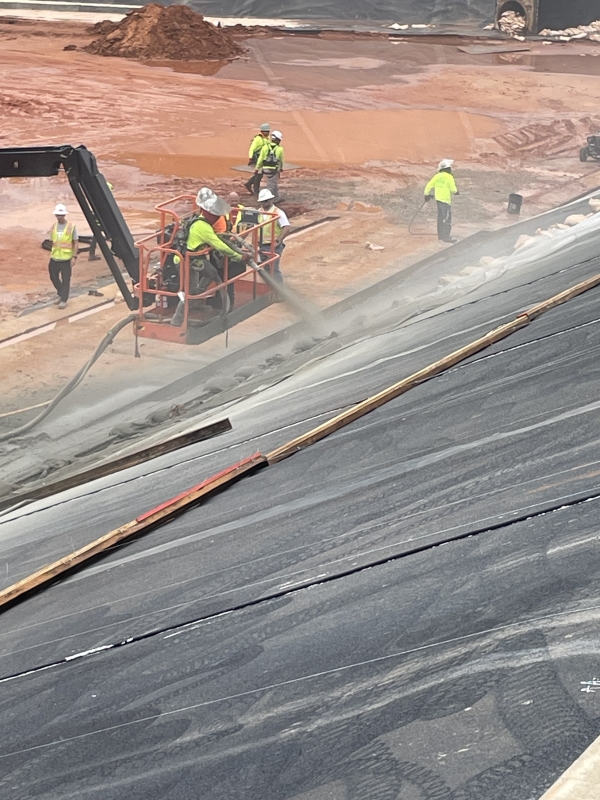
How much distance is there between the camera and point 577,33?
39312mm

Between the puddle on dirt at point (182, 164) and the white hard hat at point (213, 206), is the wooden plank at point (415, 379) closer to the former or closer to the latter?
the white hard hat at point (213, 206)

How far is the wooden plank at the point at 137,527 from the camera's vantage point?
4.13m

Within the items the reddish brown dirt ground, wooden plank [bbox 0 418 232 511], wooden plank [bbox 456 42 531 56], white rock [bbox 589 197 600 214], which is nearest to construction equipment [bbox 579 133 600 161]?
the reddish brown dirt ground

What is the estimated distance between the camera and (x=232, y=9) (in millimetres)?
40281

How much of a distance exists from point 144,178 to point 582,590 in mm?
19588

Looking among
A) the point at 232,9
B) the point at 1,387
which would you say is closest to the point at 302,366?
the point at 1,387

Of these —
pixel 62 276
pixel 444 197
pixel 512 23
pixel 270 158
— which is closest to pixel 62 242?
pixel 62 276

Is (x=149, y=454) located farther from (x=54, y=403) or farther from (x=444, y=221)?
(x=444, y=221)

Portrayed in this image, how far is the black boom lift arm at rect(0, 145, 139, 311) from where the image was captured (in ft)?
36.3

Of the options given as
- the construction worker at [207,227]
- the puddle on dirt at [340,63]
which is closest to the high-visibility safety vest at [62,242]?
the construction worker at [207,227]

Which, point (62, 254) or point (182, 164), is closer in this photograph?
point (62, 254)

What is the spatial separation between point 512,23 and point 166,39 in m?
14.8

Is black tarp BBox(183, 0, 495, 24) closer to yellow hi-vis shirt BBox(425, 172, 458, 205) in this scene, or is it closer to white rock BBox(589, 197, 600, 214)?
white rock BBox(589, 197, 600, 214)

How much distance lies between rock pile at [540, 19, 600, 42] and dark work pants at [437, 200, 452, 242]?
25.5 m
